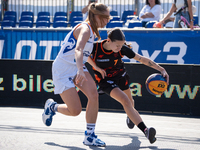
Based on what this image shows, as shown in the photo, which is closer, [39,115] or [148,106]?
[39,115]

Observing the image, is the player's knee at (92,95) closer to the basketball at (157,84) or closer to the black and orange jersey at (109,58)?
the black and orange jersey at (109,58)

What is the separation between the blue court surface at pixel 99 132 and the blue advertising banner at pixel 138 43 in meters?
2.37

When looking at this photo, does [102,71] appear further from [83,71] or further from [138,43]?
[138,43]

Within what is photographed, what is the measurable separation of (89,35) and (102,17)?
340 mm

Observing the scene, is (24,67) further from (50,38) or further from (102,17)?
(102,17)

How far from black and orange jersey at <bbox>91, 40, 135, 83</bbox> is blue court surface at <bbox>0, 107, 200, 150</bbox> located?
0.98 meters

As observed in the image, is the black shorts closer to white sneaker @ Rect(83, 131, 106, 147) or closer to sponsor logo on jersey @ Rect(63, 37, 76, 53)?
white sneaker @ Rect(83, 131, 106, 147)

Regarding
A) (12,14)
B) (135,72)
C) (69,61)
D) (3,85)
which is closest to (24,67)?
(3,85)

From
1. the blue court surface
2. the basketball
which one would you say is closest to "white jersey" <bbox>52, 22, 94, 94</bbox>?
the blue court surface

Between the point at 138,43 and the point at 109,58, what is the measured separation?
4654mm

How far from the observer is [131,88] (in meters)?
7.70

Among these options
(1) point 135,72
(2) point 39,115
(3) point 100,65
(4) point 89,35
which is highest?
(4) point 89,35

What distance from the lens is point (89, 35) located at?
4070mm

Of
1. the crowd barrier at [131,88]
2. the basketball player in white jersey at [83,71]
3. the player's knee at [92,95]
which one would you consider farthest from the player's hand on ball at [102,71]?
the crowd barrier at [131,88]
